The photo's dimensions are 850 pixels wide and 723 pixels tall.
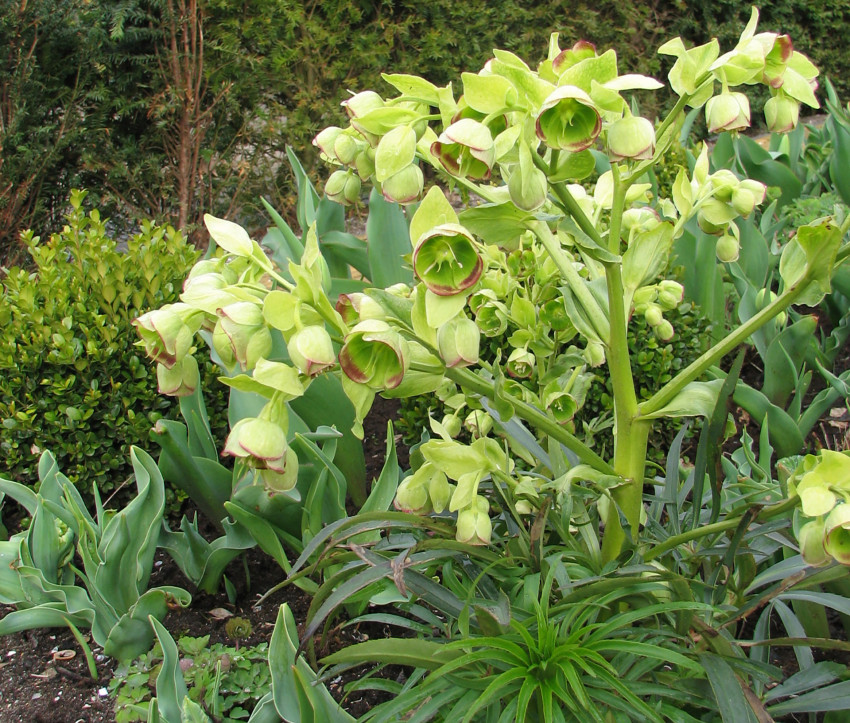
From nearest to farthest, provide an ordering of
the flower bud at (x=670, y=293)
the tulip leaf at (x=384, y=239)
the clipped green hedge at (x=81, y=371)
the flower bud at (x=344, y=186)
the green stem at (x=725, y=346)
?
the green stem at (x=725, y=346), the flower bud at (x=344, y=186), the flower bud at (x=670, y=293), the clipped green hedge at (x=81, y=371), the tulip leaf at (x=384, y=239)

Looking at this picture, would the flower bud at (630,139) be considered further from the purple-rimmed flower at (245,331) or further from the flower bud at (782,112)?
the purple-rimmed flower at (245,331)

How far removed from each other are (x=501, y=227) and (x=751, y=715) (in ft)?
2.36

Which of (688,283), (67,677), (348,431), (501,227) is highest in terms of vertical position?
(501,227)

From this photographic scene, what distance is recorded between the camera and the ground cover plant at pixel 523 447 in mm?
772

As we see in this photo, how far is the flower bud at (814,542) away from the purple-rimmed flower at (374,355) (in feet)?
1.58

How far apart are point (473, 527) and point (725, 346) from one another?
408 mm

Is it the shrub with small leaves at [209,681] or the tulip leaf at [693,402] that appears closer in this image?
the tulip leaf at [693,402]

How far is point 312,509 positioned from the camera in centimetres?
148

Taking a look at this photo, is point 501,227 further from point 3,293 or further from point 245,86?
point 245,86

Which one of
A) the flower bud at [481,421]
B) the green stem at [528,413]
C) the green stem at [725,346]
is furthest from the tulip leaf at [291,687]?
the green stem at [725,346]

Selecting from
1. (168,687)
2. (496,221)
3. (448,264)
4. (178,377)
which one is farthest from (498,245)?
(168,687)

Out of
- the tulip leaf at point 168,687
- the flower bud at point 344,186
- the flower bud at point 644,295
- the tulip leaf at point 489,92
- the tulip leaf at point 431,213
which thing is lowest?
the tulip leaf at point 168,687

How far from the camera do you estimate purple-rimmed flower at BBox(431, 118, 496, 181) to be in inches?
28.9

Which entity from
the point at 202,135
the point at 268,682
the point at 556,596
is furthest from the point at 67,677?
the point at 202,135
